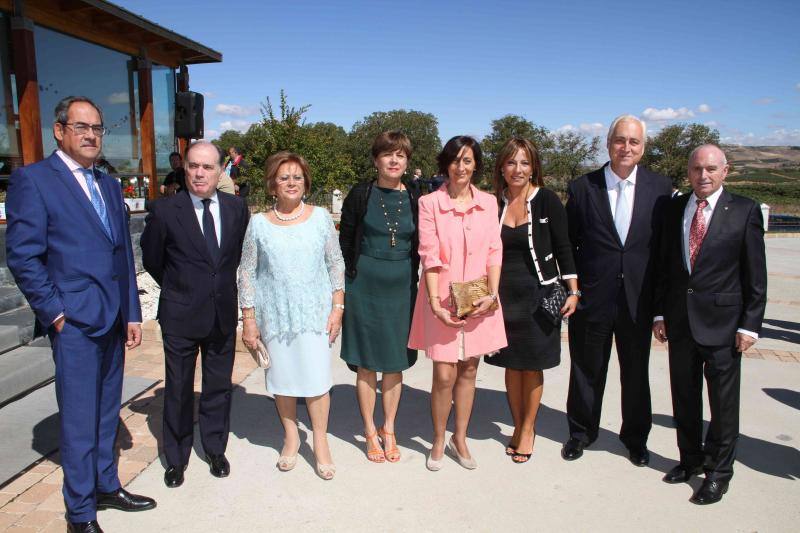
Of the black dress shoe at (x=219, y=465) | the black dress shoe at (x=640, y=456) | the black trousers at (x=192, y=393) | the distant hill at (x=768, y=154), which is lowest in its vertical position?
the black dress shoe at (x=219, y=465)

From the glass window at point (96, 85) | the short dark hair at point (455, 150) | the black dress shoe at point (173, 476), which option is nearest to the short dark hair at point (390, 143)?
the short dark hair at point (455, 150)

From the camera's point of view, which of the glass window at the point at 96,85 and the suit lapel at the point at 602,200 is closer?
the suit lapel at the point at 602,200

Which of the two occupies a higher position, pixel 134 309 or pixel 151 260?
pixel 151 260

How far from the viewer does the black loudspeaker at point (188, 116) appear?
8922 mm

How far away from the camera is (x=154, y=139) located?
12938 millimetres

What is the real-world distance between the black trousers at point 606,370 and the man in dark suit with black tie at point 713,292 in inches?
9.2

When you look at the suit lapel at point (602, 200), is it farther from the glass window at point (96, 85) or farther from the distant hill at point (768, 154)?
the distant hill at point (768, 154)

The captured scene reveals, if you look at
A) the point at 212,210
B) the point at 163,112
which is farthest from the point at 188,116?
the point at 212,210

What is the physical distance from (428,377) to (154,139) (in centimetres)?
1049

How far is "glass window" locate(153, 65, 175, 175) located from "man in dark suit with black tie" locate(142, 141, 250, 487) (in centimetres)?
1113

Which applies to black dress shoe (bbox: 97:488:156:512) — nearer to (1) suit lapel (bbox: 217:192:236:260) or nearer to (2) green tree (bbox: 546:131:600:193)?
(1) suit lapel (bbox: 217:192:236:260)

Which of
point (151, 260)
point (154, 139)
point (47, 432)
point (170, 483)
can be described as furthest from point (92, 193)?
point (154, 139)

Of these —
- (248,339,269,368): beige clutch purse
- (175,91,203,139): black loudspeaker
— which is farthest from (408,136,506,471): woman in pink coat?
(175,91,203,139): black loudspeaker

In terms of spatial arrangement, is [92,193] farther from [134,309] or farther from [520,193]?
[520,193]
